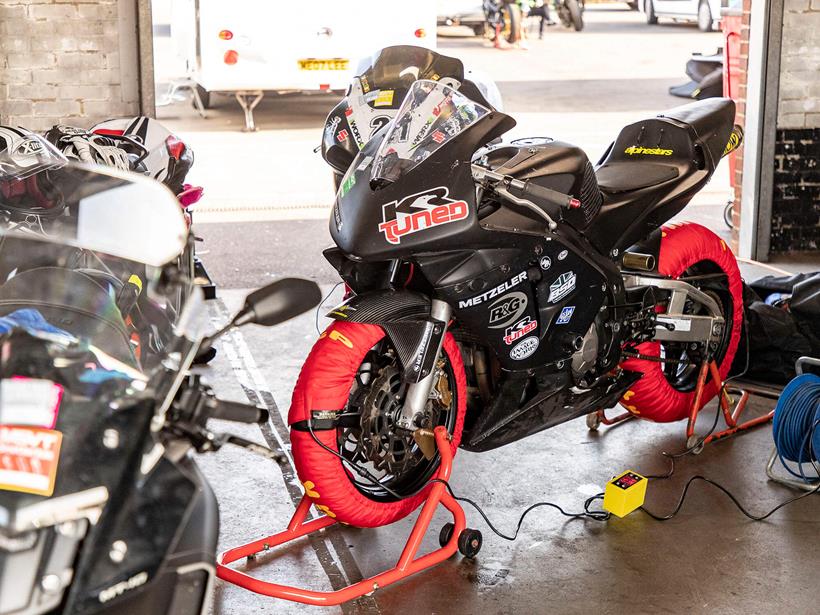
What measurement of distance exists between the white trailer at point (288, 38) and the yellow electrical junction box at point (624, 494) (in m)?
8.03

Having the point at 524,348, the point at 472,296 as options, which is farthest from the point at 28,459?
the point at 524,348

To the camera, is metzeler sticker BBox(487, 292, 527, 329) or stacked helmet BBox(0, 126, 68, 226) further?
stacked helmet BBox(0, 126, 68, 226)

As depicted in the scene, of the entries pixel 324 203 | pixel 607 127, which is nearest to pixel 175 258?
pixel 324 203

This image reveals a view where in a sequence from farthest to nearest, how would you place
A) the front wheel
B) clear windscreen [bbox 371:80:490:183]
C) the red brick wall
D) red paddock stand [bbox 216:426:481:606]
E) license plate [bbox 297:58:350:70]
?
the front wheel < license plate [bbox 297:58:350:70] < the red brick wall < clear windscreen [bbox 371:80:490:183] < red paddock stand [bbox 216:426:481:606]

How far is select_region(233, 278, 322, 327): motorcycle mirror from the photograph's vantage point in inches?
87.7

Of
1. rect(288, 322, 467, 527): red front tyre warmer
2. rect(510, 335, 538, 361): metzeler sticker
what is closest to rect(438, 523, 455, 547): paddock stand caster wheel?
rect(288, 322, 467, 527): red front tyre warmer

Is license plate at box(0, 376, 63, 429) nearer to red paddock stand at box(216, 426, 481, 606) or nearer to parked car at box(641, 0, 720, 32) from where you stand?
red paddock stand at box(216, 426, 481, 606)

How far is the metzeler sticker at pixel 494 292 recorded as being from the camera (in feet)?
12.3

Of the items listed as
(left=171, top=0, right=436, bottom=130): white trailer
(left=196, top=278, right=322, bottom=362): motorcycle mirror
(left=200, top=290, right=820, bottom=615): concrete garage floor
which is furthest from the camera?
(left=171, top=0, right=436, bottom=130): white trailer

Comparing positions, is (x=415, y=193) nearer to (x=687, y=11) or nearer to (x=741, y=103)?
(x=741, y=103)

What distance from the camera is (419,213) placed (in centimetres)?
357

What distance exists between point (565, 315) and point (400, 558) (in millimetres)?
1032

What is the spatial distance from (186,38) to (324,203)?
4.10 metres

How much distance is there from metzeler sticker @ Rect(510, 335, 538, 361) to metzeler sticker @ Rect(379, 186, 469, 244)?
1.78ft
